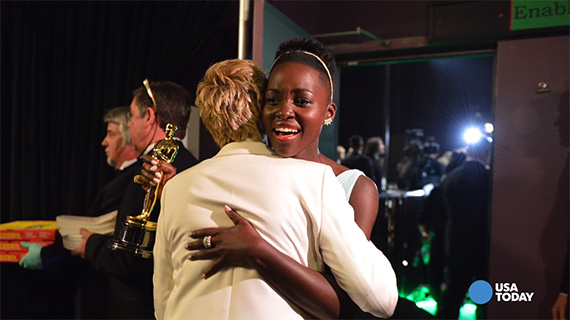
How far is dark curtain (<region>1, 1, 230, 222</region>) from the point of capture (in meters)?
3.34

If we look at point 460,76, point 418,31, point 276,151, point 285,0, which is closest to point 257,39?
point 276,151

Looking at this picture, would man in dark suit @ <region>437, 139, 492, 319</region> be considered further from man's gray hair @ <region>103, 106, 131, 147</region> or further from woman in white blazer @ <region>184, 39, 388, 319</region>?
woman in white blazer @ <region>184, 39, 388, 319</region>

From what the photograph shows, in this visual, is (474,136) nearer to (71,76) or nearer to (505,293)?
(505,293)

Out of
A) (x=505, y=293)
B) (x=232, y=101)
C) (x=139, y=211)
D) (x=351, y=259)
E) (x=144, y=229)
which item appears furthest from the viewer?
(x=505, y=293)

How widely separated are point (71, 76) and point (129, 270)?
2496 millimetres

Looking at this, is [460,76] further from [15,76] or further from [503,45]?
[15,76]

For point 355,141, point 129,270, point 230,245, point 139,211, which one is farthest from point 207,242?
point 355,141

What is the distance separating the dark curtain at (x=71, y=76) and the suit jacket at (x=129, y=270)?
1559mm

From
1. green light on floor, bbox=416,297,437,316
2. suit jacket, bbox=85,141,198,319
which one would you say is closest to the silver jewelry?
suit jacket, bbox=85,141,198,319

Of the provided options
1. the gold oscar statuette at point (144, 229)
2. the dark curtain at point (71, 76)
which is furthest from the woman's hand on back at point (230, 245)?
the dark curtain at point (71, 76)

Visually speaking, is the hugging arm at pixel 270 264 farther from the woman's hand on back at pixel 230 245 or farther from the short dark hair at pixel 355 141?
the short dark hair at pixel 355 141

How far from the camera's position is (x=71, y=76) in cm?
377

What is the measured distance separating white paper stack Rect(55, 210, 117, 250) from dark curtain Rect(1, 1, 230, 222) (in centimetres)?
118

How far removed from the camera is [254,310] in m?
1.02
